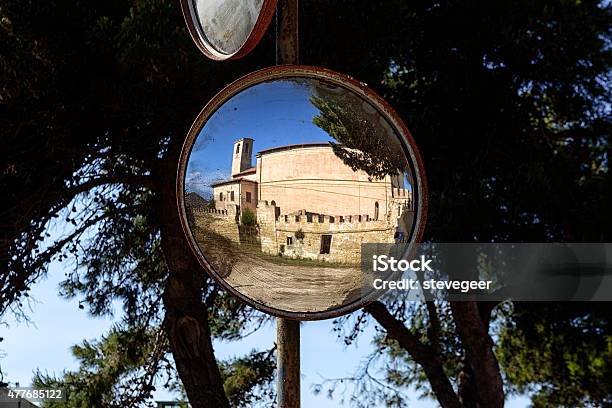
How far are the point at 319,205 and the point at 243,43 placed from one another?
0.34 metres

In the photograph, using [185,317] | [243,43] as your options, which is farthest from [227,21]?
[185,317]

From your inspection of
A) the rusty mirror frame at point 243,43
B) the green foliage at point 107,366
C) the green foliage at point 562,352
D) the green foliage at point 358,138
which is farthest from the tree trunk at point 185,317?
the green foliage at point 358,138

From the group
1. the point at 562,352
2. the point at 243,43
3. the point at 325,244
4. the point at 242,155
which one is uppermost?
the point at 562,352

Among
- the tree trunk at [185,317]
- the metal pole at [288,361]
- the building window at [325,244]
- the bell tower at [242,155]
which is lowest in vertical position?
the metal pole at [288,361]

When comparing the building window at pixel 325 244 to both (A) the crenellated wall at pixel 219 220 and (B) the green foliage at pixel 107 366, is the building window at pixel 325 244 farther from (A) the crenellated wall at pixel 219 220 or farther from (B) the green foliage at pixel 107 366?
(B) the green foliage at pixel 107 366

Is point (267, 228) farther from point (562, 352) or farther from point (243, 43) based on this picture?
point (562, 352)

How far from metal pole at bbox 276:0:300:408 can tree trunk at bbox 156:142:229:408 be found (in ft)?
10.3

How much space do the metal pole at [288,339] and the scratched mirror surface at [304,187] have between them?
6cm

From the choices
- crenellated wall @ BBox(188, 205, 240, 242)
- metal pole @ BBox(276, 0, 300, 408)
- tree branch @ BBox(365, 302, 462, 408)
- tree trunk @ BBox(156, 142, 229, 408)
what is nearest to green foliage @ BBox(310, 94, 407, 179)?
metal pole @ BBox(276, 0, 300, 408)

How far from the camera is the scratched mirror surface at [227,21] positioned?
1.49m

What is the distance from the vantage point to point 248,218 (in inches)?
60.6

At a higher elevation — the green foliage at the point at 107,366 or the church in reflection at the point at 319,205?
the green foliage at the point at 107,366

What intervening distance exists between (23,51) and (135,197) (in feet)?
5.01

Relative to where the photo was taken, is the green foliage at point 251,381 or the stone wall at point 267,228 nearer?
the stone wall at point 267,228
